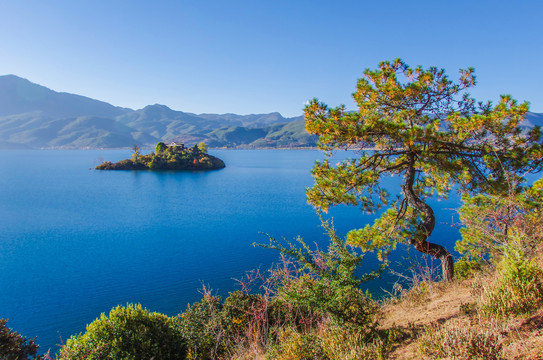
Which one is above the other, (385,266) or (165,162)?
(165,162)

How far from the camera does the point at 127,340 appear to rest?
7359 mm

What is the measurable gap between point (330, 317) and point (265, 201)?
3066cm

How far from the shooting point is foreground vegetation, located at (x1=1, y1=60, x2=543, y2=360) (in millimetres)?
4629

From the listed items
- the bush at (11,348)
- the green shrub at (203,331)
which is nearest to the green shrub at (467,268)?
the green shrub at (203,331)

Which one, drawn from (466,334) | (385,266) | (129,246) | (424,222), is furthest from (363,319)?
(129,246)

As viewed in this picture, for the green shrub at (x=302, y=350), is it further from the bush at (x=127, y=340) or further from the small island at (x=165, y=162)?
the small island at (x=165, y=162)

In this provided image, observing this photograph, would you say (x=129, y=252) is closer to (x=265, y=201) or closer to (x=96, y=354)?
(x=96, y=354)

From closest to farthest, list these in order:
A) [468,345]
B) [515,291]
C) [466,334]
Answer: [468,345], [466,334], [515,291]

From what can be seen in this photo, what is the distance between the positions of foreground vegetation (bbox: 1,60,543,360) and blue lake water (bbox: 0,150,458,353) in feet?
6.59

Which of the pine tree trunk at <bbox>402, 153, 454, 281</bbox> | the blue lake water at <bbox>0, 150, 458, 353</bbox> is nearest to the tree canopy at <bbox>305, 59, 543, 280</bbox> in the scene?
the pine tree trunk at <bbox>402, 153, 454, 281</bbox>

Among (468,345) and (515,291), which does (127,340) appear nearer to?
(468,345)

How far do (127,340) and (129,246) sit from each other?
15225mm

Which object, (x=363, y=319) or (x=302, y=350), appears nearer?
(x=302, y=350)

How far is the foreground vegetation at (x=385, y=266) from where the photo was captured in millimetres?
4629
